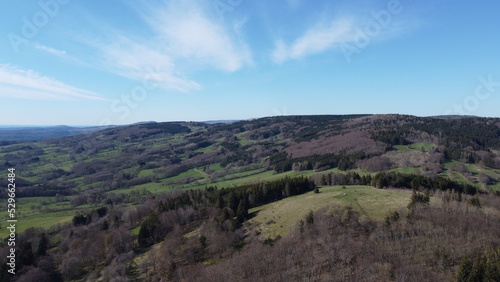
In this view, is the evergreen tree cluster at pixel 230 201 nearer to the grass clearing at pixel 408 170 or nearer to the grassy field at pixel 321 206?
the grassy field at pixel 321 206

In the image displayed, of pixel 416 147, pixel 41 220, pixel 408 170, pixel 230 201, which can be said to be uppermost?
pixel 416 147

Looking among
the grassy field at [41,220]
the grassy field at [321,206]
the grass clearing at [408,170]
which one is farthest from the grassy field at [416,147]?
the grassy field at [41,220]

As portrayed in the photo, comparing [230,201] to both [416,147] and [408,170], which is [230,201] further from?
[416,147]

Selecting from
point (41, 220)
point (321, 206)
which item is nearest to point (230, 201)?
point (321, 206)

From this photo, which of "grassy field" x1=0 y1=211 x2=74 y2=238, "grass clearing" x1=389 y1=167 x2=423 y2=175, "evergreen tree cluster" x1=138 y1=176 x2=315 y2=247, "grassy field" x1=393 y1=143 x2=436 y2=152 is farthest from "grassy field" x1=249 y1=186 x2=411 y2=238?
"grassy field" x1=393 y1=143 x2=436 y2=152

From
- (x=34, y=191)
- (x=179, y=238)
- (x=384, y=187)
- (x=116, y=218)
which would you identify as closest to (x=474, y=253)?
(x=384, y=187)

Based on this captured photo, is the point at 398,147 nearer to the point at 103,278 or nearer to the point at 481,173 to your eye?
the point at 481,173

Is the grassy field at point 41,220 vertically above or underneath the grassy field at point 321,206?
underneath

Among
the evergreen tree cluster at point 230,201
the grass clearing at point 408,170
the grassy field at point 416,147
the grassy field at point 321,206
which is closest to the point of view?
the grassy field at point 321,206
